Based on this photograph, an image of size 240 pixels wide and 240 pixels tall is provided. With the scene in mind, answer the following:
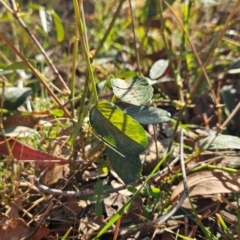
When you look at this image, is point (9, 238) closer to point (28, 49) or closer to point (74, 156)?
point (74, 156)

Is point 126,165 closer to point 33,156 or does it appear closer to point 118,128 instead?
point 118,128

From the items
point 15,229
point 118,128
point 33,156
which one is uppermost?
point 118,128

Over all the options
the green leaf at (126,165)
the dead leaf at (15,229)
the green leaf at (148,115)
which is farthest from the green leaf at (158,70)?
the dead leaf at (15,229)

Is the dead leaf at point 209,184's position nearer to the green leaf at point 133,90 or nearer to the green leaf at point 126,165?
the green leaf at point 126,165

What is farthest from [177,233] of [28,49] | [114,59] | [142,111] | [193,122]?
[28,49]

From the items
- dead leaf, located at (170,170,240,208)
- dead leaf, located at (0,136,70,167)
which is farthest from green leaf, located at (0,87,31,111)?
dead leaf, located at (170,170,240,208)

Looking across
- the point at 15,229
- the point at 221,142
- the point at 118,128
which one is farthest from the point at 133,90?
the point at 15,229
